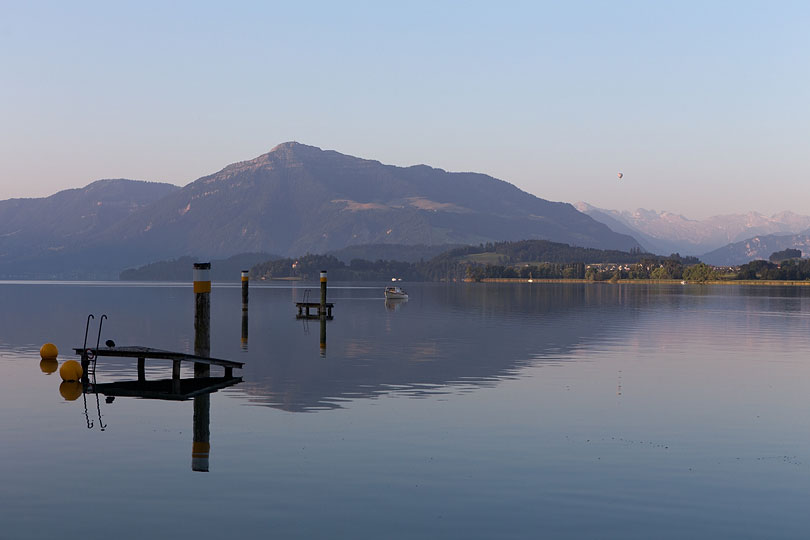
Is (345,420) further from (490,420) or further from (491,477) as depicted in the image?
(491,477)

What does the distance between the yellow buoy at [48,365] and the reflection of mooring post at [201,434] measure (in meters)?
18.1

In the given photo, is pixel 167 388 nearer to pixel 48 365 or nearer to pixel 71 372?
pixel 71 372

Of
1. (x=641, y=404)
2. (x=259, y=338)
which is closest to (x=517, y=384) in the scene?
(x=641, y=404)

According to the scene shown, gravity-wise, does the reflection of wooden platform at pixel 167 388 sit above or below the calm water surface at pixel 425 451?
above

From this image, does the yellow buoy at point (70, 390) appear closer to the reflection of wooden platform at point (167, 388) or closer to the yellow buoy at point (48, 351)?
the reflection of wooden platform at point (167, 388)

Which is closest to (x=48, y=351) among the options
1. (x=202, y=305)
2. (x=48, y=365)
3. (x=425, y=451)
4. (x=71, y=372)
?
(x=48, y=365)

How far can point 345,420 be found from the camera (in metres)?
35.8

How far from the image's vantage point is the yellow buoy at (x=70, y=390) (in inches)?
1686

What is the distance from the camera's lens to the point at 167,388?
137ft

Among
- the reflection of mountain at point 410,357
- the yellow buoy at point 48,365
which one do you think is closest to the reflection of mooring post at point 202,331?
the reflection of mountain at point 410,357

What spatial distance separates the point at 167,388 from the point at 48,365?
1997 centimetres

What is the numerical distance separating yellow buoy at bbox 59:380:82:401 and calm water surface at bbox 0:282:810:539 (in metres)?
0.35

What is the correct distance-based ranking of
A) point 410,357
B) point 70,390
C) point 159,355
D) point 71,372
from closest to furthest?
point 159,355 → point 70,390 → point 71,372 → point 410,357

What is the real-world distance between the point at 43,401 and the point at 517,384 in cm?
2381
